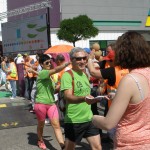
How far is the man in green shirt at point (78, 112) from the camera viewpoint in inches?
164

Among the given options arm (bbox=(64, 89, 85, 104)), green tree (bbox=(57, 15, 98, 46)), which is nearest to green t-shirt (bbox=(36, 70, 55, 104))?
arm (bbox=(64, 89, 85, 104))

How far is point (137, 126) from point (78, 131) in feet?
6.74

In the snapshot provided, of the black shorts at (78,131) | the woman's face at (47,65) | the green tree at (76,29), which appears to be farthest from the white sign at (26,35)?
the black shorts at (78,131)

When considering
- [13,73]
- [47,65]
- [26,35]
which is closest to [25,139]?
[47,65]

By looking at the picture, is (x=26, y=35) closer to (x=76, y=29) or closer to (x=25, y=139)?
(x=76, y=29)

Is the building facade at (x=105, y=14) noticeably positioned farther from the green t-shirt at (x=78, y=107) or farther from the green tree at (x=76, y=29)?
the green t-shirt at (x=78, y=107)

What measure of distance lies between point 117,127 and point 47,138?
4882 mm

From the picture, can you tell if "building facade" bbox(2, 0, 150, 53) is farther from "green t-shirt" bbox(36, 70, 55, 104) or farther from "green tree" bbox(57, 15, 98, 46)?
"green t-shirt" bbox(36, 70, 55, 104)

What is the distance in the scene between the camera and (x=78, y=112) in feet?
14.0

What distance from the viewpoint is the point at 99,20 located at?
54.2 metres

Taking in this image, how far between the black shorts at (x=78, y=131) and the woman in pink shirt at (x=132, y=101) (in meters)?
1.92

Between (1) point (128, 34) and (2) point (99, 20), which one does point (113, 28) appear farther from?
(1) point (128, 34)

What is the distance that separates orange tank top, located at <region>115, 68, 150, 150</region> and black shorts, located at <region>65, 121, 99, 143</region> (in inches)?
78.3

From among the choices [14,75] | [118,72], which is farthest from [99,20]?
[118,72]
